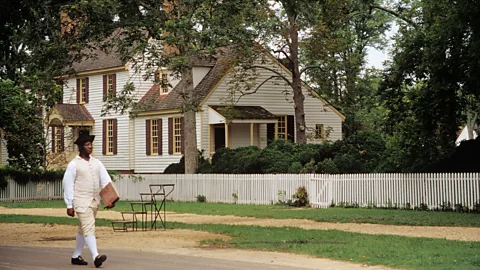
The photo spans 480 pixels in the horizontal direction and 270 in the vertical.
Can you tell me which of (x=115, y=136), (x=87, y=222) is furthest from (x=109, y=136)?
(x=87, y=222)

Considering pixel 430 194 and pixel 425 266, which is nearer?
pixel 425 266

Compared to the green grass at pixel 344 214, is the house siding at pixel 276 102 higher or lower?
higher

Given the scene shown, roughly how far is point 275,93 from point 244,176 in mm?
15223

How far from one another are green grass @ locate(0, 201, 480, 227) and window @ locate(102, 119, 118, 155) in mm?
19746

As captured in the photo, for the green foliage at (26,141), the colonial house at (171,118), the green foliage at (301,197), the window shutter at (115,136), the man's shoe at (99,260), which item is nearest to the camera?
the man's shoe at (99,260)

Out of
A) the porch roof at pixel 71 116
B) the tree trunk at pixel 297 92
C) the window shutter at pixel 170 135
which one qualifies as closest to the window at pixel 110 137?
the porch roof at pixel 71 116

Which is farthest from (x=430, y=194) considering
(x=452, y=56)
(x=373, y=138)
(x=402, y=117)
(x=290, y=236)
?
(x=290, y=236)

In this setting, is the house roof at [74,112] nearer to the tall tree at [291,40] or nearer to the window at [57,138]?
the window at [57,138]

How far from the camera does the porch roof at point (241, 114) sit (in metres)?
44.5

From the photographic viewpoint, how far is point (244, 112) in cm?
4625

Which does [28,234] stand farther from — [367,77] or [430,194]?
[367,77]

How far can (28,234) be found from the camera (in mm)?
20953

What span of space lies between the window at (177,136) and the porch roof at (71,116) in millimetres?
6988

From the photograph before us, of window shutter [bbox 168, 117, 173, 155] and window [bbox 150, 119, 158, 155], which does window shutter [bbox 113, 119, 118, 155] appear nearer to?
window [bbox 150, 119, 158, 155]
